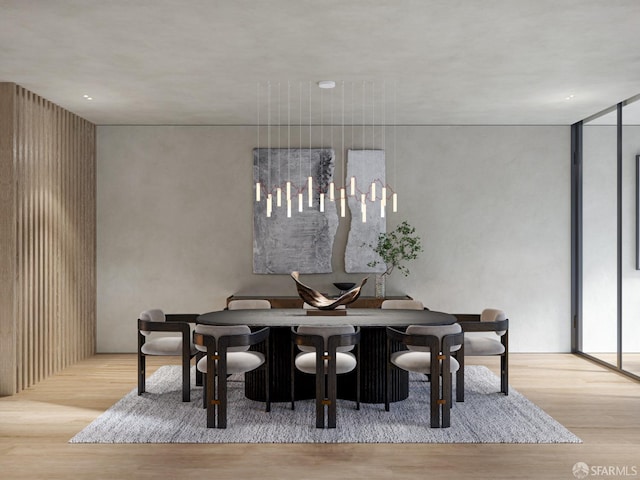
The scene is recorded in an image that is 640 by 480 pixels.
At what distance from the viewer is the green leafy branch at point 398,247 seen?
7.75m

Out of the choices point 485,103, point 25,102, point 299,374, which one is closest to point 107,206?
point 25,102

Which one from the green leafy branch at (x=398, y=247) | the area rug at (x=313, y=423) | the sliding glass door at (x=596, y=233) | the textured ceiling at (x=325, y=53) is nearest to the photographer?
the textured ceiling at (x=325, y=53)

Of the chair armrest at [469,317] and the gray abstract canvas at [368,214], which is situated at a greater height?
the gray abstract canvas at [368,214]

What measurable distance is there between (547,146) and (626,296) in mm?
2052

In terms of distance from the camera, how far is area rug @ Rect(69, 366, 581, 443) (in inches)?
178

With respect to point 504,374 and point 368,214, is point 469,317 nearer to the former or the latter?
point 504,374

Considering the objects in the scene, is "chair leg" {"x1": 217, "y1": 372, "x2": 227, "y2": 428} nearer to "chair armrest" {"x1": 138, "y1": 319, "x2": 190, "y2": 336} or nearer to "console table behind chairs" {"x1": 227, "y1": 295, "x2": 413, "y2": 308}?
"chair armrest" {"x1": 138, "y1": 319, "x2": 190, "y2": 336}

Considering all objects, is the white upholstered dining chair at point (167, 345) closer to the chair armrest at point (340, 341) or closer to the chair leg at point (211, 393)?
the chair leg at point (211, 393)

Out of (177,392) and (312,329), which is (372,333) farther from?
(177,392)

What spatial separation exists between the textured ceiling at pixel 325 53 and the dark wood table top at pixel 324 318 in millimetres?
2125

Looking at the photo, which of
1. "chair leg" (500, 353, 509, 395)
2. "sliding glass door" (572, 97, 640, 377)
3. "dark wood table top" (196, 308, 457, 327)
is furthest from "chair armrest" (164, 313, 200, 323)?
"sliding glass door" (572, 97, 640, 377)

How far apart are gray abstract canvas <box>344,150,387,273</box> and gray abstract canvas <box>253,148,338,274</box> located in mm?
242

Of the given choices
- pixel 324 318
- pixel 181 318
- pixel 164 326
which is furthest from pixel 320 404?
pixel 181 318

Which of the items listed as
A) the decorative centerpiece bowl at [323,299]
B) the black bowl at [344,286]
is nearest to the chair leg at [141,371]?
the decorative centerpiece bowl at [323,299]
